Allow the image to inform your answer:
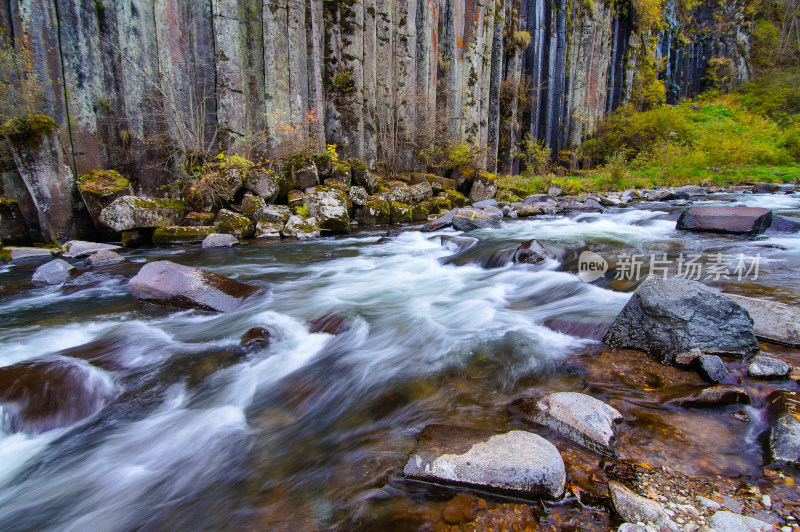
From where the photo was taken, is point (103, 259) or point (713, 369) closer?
point (713, 369)

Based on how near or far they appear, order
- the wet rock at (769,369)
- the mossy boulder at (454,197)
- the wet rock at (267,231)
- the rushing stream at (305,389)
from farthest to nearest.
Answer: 1. the mossy boulder at (454,197)
2. the wet rock at (267,231)
3. the wet rock at (769,369)
4. the rushing stream at (305,389)

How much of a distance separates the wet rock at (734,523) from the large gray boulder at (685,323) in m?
1.40

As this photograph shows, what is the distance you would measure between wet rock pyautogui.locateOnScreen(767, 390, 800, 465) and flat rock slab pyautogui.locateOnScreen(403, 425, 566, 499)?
39.3 inches

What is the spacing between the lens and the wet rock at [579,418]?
6.19 feet

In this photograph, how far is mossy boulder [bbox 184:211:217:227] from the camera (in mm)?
8039

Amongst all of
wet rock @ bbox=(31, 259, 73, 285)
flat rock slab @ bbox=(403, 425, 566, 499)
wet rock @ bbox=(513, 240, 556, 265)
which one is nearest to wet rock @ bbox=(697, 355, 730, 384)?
flat rock slab @ bbox=(403, 425, 566, 499)

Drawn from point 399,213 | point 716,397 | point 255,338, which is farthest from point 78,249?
point 716,397

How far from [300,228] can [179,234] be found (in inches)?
92.4

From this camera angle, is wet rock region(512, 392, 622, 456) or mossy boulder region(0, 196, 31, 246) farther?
mossy boulder region(0, 196, 31, 246)

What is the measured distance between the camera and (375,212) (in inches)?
395

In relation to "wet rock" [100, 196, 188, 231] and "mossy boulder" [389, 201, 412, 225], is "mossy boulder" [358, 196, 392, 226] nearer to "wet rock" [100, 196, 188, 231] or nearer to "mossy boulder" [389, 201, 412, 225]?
"mossy boulder" [389, 201, 412, 225]

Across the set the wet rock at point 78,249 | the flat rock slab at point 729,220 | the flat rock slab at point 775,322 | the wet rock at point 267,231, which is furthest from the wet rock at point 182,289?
the flat rock slab at point 729,220

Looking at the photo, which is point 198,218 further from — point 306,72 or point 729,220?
point 729,220

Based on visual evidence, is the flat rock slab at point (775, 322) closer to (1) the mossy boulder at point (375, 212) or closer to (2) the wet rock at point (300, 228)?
(2) the wet rock at point (300, 228)
